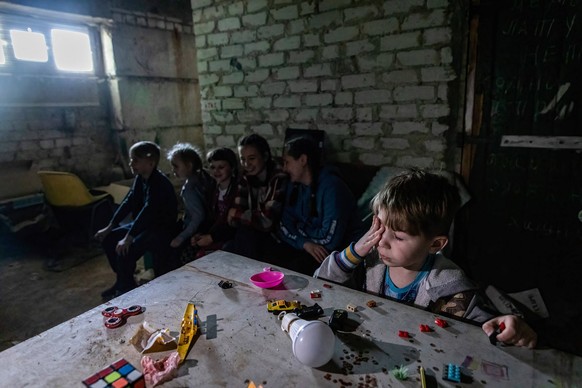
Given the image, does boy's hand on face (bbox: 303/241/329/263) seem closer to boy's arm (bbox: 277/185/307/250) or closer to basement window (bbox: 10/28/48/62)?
boy's arm (bbox: 277/185/307/250)

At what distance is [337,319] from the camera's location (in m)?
1.10

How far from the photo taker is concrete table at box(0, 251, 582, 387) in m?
0.88

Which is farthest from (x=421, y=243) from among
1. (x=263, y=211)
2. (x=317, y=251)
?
(x=263, y=211)

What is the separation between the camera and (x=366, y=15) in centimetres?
271

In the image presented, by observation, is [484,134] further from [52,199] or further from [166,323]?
[52,199]

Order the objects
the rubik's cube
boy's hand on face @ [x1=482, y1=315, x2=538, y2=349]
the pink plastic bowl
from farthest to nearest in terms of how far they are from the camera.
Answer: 1. the pink plastic bowl
2. boy's hand on face @ [x1=482, y1=315, x2=538, y2=349]
3. the rubik's cube

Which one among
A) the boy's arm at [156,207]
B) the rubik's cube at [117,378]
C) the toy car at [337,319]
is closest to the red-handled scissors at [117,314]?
the rubik's cube at [117,378]

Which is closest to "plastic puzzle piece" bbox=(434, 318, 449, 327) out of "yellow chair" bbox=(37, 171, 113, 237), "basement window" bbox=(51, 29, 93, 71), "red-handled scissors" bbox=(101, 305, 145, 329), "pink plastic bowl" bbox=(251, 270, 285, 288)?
"pink plastic bowl" bbox=(251, 270, 285, 288)

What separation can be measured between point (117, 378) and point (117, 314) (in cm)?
35

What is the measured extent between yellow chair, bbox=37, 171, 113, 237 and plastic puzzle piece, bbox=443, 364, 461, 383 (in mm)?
3947

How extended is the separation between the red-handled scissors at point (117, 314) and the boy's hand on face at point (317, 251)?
50.0 inches

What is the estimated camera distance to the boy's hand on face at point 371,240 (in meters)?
1.29

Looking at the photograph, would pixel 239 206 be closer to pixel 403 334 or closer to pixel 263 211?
pixel 263 211

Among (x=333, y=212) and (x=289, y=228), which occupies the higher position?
(x=333, y=212)
